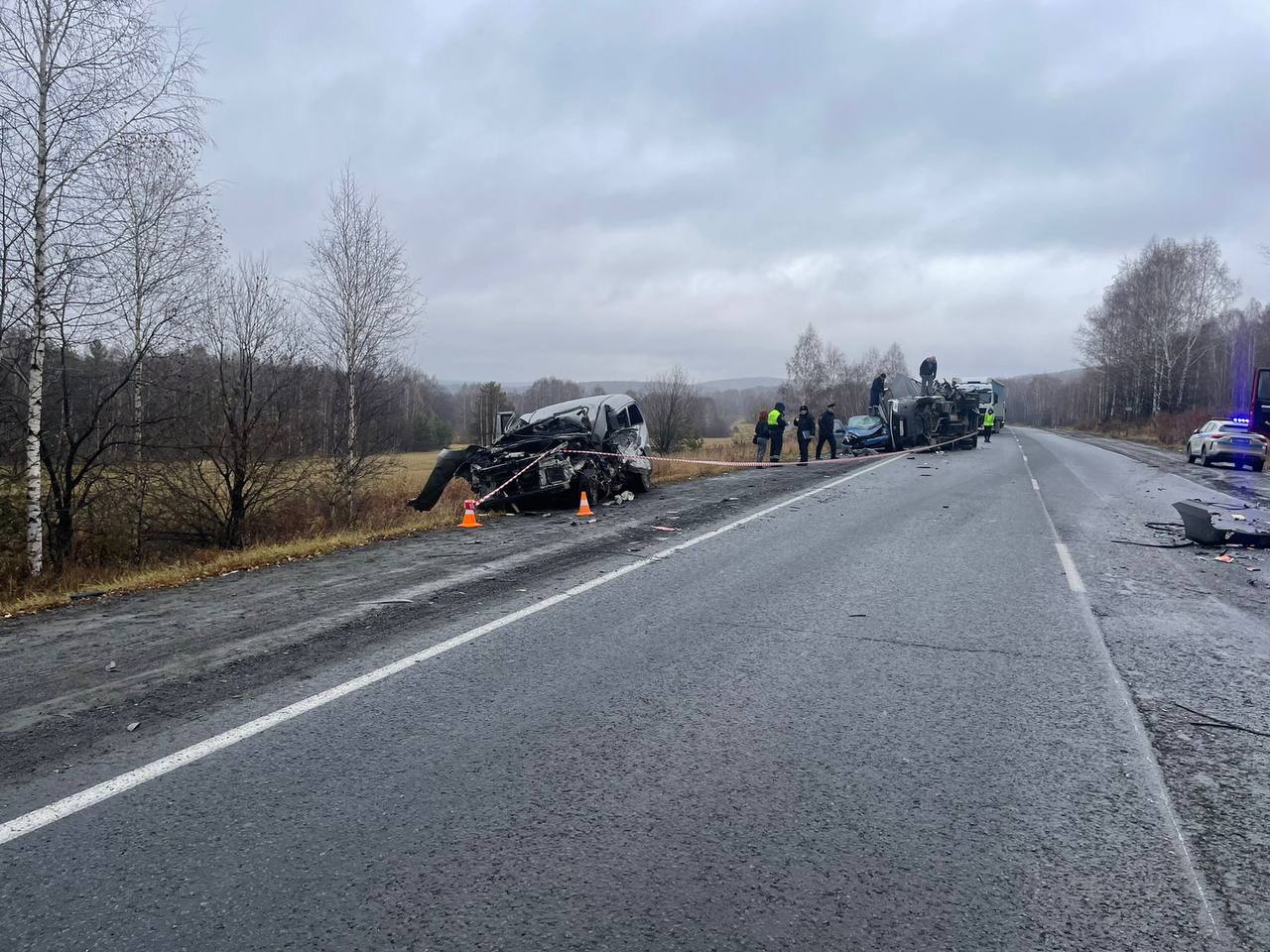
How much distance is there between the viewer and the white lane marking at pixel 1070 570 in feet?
23.8

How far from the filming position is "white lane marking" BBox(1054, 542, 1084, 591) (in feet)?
23.8

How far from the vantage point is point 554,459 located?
12.4m

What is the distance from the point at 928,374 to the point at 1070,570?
70.1 ft

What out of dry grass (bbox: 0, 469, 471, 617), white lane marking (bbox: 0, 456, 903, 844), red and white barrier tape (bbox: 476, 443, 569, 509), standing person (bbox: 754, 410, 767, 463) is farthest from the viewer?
standing person (bbox: 754, 410, 767, 463)

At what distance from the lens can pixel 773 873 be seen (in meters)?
2.65

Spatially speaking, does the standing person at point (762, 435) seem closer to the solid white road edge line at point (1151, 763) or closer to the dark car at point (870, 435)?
the dark car at point (870, 435)

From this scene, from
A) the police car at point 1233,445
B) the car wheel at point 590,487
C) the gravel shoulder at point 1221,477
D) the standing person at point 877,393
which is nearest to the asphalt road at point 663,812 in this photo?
the car wheel at point 590,487

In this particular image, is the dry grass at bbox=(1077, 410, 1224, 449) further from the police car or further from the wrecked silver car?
the wrecked silver car

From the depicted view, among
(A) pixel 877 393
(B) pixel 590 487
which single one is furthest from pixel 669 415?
(B) pixel 590 487

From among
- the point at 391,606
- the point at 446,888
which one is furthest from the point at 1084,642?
the point at 391,606

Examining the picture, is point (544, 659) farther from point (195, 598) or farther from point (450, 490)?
point (450, 490)

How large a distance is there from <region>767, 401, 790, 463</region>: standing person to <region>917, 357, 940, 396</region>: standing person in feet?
21.0

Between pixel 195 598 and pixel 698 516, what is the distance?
710 centimetres

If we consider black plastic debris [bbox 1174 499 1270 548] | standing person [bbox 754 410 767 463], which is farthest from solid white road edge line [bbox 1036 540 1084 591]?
standing person [bbox 754 410 767 463]
